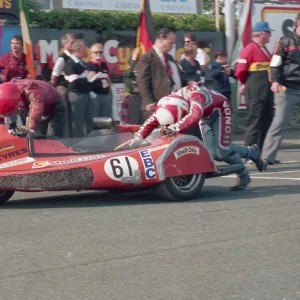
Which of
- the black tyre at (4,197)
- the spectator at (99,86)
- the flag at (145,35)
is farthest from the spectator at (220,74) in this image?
the black tyre at (4,197)

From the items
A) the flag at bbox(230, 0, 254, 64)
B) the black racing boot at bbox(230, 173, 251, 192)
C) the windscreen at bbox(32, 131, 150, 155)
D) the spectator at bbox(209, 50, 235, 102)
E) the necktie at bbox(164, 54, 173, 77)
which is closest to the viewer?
the windscreen at bbox(32, 131, 150, 155)

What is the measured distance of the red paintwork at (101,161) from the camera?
8270mm

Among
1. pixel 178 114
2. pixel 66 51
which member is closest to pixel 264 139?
pixel 66 51

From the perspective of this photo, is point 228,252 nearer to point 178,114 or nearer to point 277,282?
point 277,282

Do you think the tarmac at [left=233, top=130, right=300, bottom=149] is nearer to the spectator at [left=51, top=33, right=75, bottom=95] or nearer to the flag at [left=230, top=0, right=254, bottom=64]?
the flag at [left=230, top=0, right=254, bottom=64]

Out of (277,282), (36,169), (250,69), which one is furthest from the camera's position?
(250,69)

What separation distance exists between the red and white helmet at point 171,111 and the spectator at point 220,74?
5.64m

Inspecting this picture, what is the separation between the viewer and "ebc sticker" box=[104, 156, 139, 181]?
8.35m

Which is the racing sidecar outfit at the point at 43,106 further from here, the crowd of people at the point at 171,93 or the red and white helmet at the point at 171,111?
the red and white helmet at the point at 171,111

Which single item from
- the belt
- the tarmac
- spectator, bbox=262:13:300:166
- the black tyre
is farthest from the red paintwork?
the tarmac

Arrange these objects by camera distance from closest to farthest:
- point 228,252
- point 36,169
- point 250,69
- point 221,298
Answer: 1. point 221,298
2. point 228,252
3. point 36,169
4. point 250,69

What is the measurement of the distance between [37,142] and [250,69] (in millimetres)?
4666

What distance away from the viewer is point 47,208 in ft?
27.4

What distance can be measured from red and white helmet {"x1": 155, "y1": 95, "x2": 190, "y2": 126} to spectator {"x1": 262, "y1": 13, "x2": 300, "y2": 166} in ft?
9.07
